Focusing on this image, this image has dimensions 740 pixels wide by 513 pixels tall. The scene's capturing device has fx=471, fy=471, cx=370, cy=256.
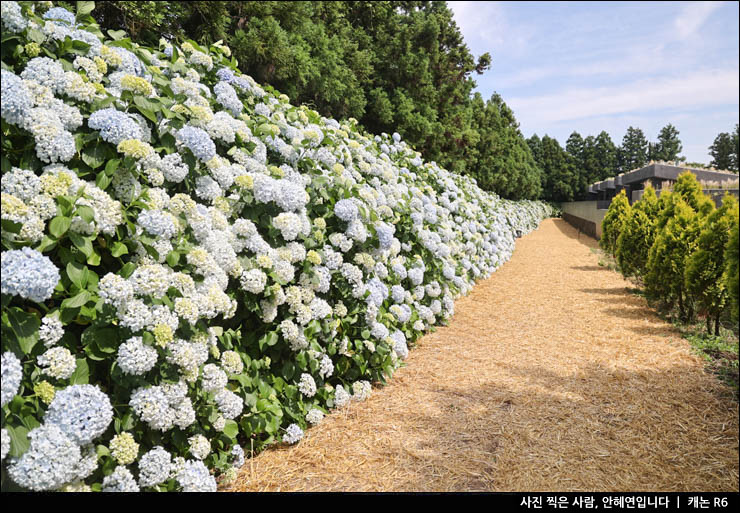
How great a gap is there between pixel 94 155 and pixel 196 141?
55 cm

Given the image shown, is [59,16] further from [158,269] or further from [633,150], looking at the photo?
[633,150]

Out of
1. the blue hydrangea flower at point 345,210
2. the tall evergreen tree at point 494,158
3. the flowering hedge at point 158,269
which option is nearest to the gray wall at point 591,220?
the tall evergreen tree at point 494,158

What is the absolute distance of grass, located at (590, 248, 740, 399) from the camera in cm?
416

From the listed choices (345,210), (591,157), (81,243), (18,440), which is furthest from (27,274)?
(591,157)

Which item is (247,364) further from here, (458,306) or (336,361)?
(458,306)

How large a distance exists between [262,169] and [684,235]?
18.4 feet

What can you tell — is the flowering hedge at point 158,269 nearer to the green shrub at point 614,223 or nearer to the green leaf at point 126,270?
the green leaf at point 126,270

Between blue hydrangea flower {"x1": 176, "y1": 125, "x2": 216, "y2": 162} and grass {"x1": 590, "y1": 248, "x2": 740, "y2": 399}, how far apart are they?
13.9 ft

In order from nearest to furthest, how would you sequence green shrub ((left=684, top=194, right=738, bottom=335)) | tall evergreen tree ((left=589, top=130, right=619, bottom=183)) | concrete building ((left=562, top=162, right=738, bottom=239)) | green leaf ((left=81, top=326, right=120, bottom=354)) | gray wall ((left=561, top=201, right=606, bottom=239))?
green leaf ((left=81, top=326, right=120, bottom=354)) < green shrub ((left=684, top=194, right=738, bottom=335)) < concrete building ((left=562, top=162, right=738, bottom=239)) < gray wall ((left=561, top=201, right=606, bottom=239)) < tall evergreen tree ((left=589, top=130, right=619, bottom=183))

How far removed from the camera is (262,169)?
3.29 meters

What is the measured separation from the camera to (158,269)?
2148 mm

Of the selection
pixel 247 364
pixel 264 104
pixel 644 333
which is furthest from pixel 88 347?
pixel 644 333

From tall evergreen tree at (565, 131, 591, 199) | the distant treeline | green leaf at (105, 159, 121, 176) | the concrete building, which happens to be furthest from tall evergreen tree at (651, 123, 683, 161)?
green leaf at (105, 159, 121, 176)

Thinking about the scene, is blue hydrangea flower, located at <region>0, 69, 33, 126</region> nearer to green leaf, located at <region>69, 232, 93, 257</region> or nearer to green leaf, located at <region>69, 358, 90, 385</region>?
green leaf, located at <region>69, 232, 93, 257</region>
